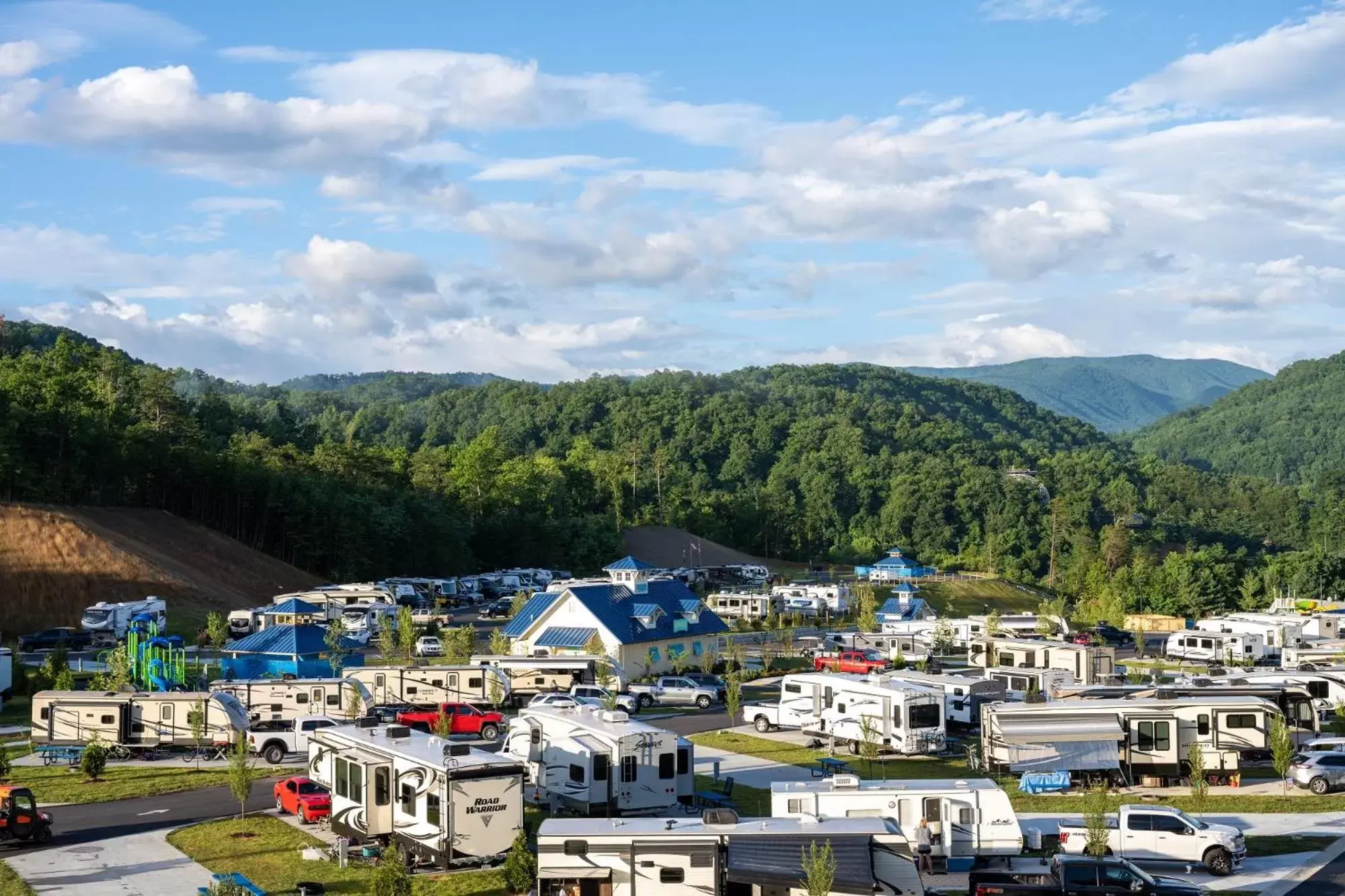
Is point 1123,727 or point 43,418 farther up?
point 43,418

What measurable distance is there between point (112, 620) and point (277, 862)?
37541 mm

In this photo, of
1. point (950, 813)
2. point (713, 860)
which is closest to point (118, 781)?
point (713, 860)

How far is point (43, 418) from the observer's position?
242ft

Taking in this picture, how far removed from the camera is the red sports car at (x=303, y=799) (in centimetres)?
2333

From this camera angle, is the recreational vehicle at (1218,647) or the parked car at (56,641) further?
the parked car at (56,641)

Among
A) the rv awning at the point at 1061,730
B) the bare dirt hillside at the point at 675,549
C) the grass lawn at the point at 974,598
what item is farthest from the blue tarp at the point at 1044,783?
the bare dirt hillside at the point at 675,549

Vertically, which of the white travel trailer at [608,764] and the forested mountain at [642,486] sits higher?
the forested mountain at [642,486]

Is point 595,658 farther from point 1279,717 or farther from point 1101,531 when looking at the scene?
→ point 1101,531

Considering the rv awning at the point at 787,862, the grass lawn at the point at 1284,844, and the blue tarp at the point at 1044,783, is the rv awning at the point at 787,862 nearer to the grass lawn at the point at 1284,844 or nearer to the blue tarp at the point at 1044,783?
the grass lawn at the point at 1284,844

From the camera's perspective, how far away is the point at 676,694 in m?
39.3

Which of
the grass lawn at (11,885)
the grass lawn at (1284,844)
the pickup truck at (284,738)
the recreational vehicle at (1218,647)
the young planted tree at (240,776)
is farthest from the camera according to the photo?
the recreational vehicle at (1218,647)

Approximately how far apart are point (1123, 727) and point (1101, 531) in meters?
99.2

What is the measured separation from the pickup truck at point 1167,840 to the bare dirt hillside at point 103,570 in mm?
46367

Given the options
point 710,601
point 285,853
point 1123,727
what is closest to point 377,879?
point 285,853
